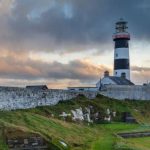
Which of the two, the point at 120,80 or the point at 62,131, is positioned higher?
the point at 120,80

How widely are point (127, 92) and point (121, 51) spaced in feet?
51.7

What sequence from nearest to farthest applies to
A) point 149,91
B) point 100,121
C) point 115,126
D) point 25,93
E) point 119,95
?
1. point 25,93
2. point 115,126
3. point 100,121
4. point 119,95
5. point 149,91

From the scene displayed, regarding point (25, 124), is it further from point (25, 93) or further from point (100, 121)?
point (100, 121)

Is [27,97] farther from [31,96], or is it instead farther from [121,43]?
[121,43]

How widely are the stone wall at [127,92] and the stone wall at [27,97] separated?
12.8m

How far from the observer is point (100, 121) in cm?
4856

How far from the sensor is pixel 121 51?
8081 cm

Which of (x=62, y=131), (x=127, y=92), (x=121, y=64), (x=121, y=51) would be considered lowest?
(x=62, y=131)

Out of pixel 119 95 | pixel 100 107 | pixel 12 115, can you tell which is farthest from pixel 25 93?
pixel 119 95

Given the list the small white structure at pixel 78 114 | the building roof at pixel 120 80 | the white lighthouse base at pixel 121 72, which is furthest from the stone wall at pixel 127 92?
the small white structure at pixel 78 114

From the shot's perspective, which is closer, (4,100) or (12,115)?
(12,115)

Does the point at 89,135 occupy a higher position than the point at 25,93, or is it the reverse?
the point at 25,93

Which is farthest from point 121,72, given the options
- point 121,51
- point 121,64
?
point 121,51

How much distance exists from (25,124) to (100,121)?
60.5 feet
